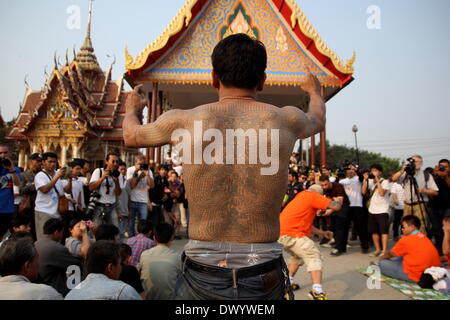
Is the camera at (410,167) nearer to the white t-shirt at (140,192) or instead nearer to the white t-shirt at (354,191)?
the white t-shirt at (354,191)

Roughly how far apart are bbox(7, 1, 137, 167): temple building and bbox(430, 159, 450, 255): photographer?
62.8 feet

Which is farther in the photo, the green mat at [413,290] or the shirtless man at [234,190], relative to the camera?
the green mat at [413,290]

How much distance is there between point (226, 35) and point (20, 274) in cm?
893

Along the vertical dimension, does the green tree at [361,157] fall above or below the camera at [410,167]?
above

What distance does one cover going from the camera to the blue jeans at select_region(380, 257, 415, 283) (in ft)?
17.0

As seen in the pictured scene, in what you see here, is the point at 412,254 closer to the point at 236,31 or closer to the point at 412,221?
the point at 412,221

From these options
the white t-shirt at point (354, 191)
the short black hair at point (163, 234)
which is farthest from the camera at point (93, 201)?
the white t-shirt at point (354, 191)

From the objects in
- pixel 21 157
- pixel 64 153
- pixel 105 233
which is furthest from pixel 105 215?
pixel 21 157

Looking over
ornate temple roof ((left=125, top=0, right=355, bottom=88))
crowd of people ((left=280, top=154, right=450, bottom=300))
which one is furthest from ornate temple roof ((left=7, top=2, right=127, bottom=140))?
crowd of people ((left=280, top=154, right=450, bottom=300))

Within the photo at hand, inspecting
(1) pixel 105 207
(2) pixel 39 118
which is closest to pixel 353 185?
(1) pixel 105 207

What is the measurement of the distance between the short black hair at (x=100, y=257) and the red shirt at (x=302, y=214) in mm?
2516

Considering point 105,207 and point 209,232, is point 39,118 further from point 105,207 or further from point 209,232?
point 209,232

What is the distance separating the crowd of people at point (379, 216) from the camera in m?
4.38

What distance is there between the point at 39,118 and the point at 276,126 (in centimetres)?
2373
